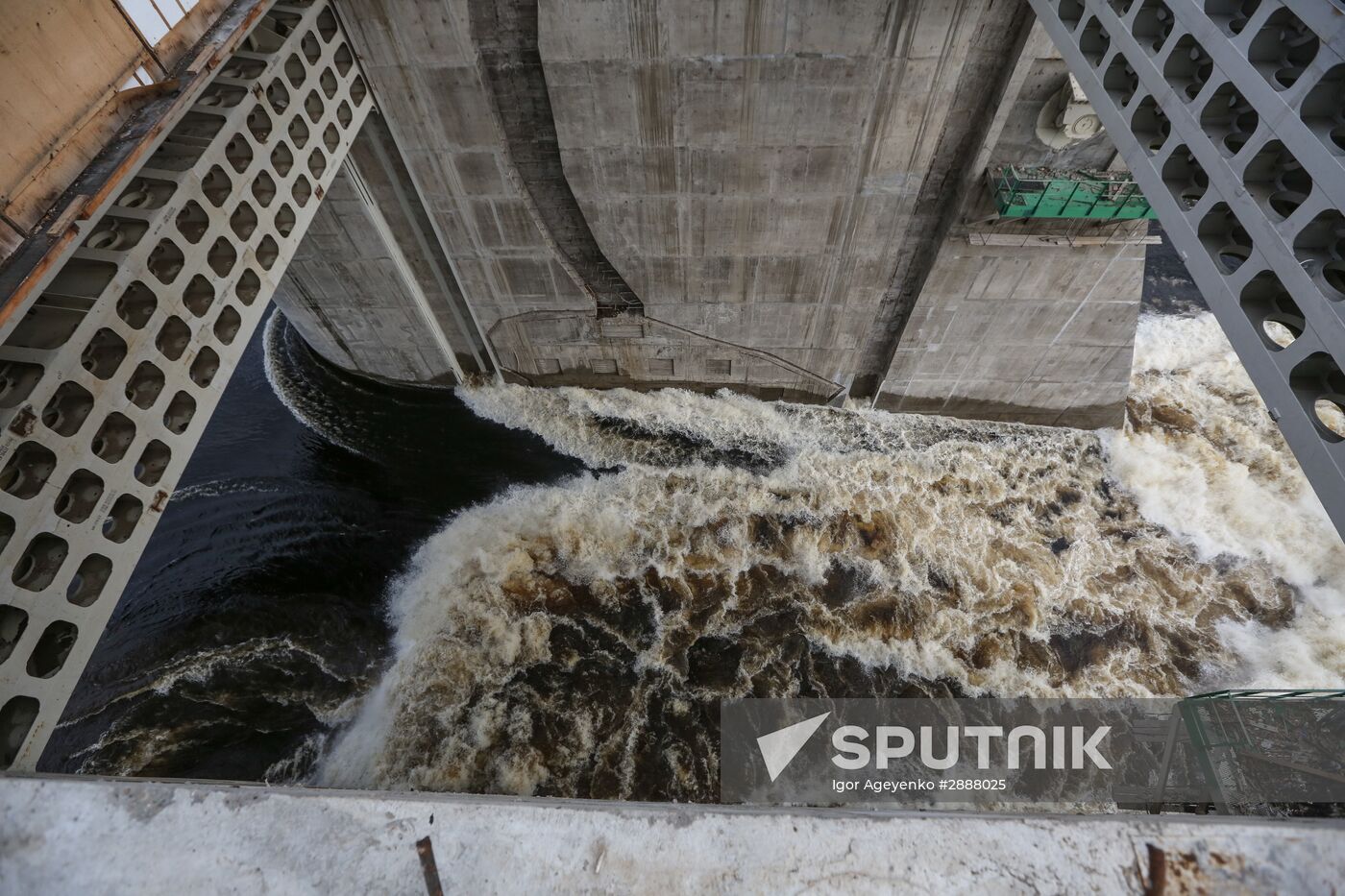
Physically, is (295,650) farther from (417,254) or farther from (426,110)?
(426,110)

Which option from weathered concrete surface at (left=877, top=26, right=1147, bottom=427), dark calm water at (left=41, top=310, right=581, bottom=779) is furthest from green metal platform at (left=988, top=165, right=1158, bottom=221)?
dark calm water at (left=41, top=310, right=581, bottom=779)

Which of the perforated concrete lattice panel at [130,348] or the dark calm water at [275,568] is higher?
the perforated concrete lattice panel at [130,348]

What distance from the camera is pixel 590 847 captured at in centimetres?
355

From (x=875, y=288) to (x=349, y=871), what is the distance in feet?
47.2

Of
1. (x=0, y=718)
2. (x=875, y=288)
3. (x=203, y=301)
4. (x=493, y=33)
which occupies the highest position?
(x=493, y=33)

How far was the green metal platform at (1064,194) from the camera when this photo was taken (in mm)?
10703

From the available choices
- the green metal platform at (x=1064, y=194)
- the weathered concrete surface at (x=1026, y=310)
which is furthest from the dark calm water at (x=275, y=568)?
the green metal platform at (x=1064, y=194)

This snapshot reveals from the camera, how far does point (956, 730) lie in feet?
36.7

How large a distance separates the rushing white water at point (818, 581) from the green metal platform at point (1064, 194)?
22.6 ft

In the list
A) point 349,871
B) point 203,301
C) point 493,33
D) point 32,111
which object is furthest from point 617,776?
point 493,33

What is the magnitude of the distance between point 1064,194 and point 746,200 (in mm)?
6269
